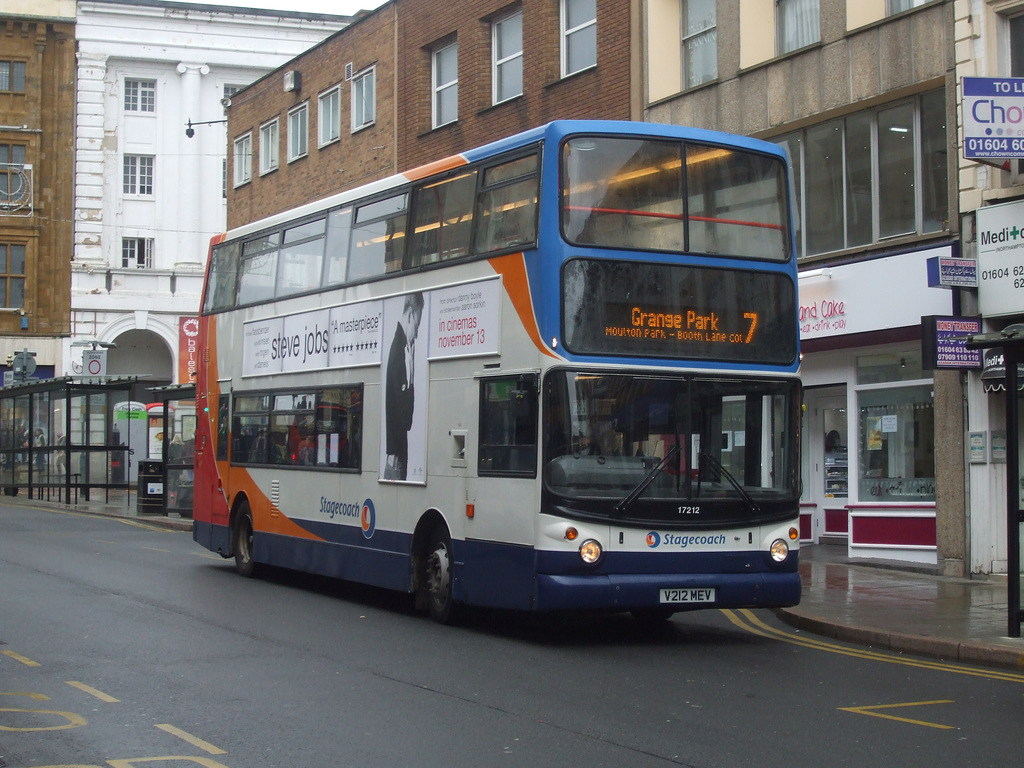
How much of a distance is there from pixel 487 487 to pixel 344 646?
1867mm

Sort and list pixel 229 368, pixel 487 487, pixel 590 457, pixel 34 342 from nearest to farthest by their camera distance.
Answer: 1. pixel 590 457
2. pixel 487 487
3. pixel 229 368
4. pixel 34 342

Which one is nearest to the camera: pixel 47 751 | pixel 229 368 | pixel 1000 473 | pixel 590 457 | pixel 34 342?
pixel 47 751

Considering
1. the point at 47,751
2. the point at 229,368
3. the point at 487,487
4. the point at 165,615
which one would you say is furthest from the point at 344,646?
the point at 229,368

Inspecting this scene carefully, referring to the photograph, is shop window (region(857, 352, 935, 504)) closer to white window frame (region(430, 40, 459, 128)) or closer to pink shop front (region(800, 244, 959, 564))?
pink shop front (region(800, 244, 959, 564))

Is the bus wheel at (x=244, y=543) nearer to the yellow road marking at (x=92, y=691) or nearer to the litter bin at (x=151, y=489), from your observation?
the yellow road marking at (x=92, y=691)

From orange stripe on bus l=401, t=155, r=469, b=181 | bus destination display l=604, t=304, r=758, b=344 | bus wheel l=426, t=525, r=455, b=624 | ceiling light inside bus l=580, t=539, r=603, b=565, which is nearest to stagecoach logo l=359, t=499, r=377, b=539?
bus wheel l=426, t=525, r=455, b=624

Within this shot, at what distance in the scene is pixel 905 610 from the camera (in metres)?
13.4

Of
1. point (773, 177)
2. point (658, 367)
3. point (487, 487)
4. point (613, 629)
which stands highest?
point (773, 177)

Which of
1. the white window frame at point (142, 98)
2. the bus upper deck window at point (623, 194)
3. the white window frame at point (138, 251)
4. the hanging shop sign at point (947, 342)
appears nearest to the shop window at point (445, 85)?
the hanging shop sign at point (947, 342)

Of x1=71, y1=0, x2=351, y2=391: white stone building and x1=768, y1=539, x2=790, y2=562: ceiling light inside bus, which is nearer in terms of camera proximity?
x1=768, y1=539, x2=790, y2=562: ceiling light inside bus

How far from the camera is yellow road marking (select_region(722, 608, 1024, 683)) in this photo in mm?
10156

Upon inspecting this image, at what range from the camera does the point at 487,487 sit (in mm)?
11867

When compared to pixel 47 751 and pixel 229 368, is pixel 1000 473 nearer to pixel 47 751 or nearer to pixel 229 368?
pixel 229 368

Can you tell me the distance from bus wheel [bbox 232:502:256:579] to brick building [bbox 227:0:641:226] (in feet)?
32.5
